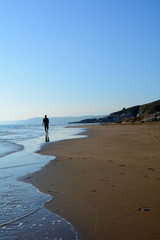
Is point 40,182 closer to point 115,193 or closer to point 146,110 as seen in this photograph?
point 115,193

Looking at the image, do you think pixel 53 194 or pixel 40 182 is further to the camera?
pixel 40 182

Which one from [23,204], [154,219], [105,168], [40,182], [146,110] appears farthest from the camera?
[146,110]

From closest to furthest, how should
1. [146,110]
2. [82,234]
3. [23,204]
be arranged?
1. [82,234]
2. [23,204]
3. [146,110]

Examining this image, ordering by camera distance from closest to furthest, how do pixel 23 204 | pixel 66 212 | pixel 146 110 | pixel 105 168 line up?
pixel 66 212, pixel 23 204, pixel 105 168, pixel 146 110

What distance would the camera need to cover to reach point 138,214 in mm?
3559

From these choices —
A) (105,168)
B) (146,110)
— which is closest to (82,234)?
(105,168)

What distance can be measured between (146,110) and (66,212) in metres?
95.8

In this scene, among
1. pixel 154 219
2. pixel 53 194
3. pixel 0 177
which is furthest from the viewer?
pixel 0 177

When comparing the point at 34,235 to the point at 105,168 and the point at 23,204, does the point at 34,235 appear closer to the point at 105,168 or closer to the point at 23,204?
the point at 23,204

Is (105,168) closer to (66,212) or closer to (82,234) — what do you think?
(66,212)

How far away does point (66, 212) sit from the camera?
385 cm

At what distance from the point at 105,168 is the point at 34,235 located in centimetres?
420

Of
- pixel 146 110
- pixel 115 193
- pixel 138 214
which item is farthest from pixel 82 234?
pixel 146 110

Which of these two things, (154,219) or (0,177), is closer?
(154,219)
